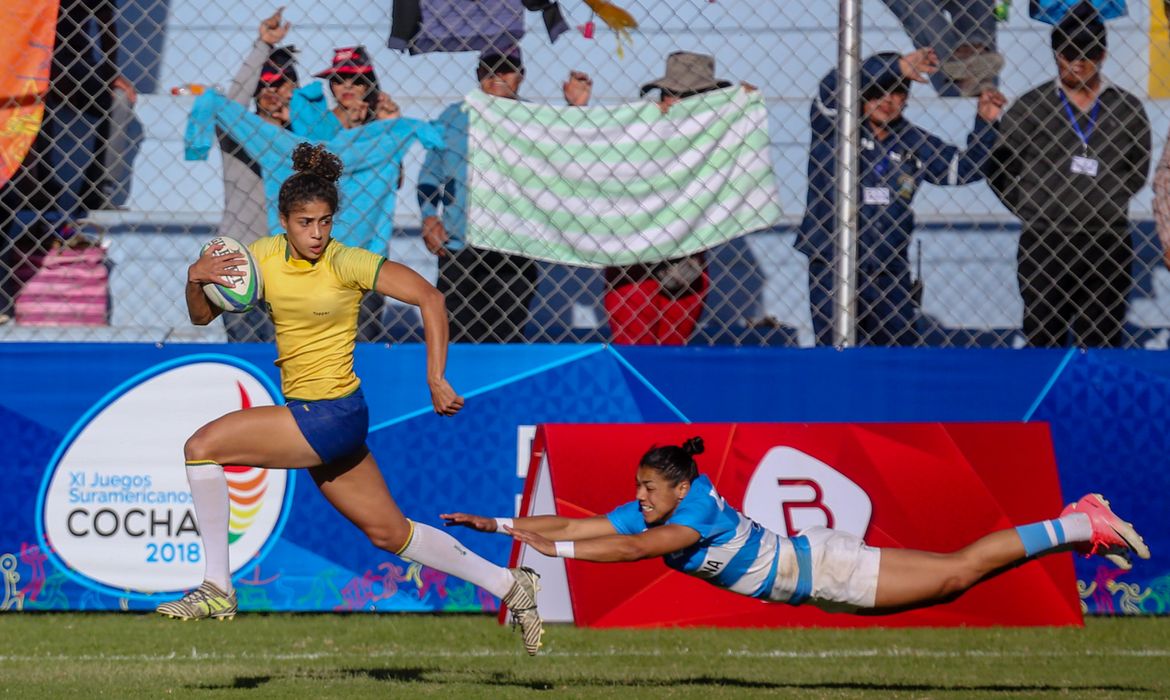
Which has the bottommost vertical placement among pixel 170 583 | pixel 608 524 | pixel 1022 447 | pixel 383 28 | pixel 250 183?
pixel 170 583

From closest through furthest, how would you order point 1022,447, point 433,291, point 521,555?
point 433,291
point 521,555
point 1022,447

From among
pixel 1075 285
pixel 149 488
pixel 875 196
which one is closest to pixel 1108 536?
pixel 1075 285

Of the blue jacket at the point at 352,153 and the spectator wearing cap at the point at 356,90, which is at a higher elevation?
the spectator wearing cap at the point at 356,90

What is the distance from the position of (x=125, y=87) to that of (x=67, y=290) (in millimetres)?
1353

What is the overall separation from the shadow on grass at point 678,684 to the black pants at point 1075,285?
124 inches

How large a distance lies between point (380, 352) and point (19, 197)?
2409mm

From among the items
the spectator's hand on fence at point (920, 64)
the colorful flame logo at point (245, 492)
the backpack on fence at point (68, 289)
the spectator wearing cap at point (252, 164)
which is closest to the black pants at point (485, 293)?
the spectator wearing cap at point (252, 164)

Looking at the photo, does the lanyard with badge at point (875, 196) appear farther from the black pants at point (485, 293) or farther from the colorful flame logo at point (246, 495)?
the colorful flame logo at point (246, 495)

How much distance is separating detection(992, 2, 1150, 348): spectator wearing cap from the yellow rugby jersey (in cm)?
444

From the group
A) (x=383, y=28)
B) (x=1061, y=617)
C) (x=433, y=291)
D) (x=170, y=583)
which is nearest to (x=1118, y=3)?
(x=1061, y=617)

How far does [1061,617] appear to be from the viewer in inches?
345

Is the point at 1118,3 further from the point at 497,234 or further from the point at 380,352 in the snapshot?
the point at 380,352

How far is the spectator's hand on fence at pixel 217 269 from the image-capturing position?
256 inches

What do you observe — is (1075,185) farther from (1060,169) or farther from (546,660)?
(546,660)
